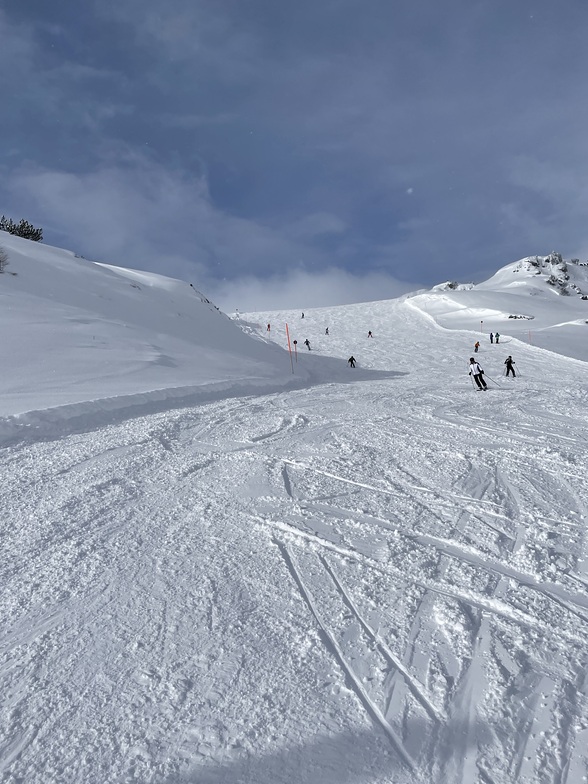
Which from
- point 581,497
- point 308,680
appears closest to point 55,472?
point 308,680

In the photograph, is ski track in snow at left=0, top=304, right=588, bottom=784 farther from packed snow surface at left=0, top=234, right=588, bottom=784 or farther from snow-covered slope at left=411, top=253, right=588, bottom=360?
snow-covered slope at left=411, top=253, right=588, bottom=360

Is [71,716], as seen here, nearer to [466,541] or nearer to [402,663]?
[402,663]

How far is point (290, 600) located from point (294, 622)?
11.4 inches

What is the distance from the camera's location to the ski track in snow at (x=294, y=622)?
2512 millimetres

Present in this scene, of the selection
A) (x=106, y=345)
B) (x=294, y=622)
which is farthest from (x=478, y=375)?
(x=294, y=622)

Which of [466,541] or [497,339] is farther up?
[497,339]

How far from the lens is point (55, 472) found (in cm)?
730

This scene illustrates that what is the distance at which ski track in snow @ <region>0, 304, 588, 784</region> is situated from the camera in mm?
2512

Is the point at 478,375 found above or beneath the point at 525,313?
beneath

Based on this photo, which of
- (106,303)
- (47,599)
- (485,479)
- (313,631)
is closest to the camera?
(313,631)

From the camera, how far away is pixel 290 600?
3.82m

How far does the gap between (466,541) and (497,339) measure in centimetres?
3758

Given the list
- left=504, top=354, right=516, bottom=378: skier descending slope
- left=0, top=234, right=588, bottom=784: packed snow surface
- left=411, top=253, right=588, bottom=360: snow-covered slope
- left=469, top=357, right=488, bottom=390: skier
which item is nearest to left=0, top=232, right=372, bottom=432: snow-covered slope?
left=0, top=234, right=588, bottom=784: packed snow surface

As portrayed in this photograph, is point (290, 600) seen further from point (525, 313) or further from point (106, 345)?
point (525, 313)
